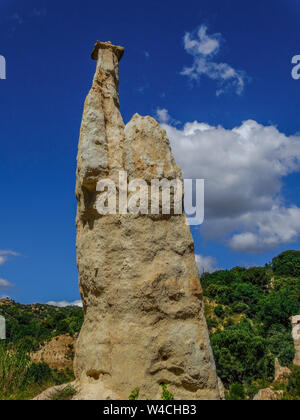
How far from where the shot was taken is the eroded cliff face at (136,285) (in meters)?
6.86

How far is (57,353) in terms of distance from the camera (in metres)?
28.5

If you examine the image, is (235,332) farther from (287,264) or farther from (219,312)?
(287,264)

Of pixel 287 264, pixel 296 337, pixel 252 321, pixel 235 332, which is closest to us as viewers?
pixel 296 337

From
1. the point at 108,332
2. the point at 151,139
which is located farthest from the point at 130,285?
the point at 151,139

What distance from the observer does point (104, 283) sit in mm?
7336

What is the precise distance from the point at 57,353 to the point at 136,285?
23.9m

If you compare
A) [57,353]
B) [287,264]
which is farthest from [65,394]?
[287,264]

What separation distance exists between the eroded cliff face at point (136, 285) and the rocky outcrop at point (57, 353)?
21154 millimetres

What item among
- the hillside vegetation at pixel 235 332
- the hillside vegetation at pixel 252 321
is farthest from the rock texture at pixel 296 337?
the hillside vegetation at pixel 252 321

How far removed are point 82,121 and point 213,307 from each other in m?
46.8

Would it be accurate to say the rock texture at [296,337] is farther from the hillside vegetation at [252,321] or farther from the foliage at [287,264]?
the foliage at [287,264]

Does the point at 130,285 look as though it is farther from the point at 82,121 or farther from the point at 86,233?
the point at 82,121

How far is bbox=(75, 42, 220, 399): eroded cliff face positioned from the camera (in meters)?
6.86
